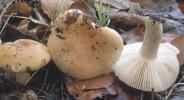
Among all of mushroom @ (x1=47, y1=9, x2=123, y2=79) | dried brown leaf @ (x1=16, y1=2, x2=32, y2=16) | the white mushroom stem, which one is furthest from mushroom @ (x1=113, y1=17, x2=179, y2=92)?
dried brown leaf @ (x1=16, y1=2, x2=32, y2=16)

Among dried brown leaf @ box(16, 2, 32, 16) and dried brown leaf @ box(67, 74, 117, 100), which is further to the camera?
dried brown leaf @ box(16, 2, 32, 16)

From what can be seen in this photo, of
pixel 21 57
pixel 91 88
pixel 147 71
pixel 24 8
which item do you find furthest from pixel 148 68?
pixel 24 8

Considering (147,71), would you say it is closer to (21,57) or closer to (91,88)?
(91,88)

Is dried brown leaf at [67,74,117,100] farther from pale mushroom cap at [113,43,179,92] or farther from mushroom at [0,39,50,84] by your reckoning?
mushroom at [0,39,50,84]

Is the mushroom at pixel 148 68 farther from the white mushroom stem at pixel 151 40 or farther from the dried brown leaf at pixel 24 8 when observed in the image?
the dried brown leaf at pixel 24 8

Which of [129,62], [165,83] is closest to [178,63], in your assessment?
[165,83]

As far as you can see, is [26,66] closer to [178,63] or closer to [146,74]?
[146,74]

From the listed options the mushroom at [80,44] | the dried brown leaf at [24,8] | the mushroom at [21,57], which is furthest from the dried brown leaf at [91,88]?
A: the dried brown leaf at [24,8]
